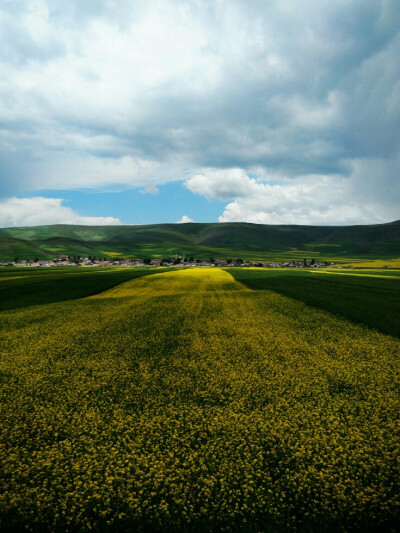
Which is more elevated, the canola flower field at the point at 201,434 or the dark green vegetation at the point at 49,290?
the dark green vegetation at the point at 49,290

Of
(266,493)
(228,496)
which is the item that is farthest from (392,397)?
(228,496)

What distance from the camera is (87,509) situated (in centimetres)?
845

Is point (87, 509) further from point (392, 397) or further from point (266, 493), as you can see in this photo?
point (392, 397)

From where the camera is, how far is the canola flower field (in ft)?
27.2

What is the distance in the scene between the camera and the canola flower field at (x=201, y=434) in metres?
8.29

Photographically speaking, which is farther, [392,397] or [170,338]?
[170,338]

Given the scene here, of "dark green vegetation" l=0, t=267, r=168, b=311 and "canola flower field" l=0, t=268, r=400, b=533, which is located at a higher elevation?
"dark green vegetation" l=0, t=267, r=168, b=311

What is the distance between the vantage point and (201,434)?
1130cm

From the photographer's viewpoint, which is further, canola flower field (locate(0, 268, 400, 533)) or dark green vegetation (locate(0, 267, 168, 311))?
dark green vegetation (locate(0, 267, 168, 311))

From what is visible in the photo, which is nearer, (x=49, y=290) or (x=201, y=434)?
(x=201, y=434)

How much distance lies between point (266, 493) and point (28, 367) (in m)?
15.9

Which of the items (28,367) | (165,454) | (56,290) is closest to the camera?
(165,454)

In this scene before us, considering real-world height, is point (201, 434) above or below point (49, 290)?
below

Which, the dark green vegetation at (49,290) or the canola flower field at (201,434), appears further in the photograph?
the dark green vegetation at (49,290)
